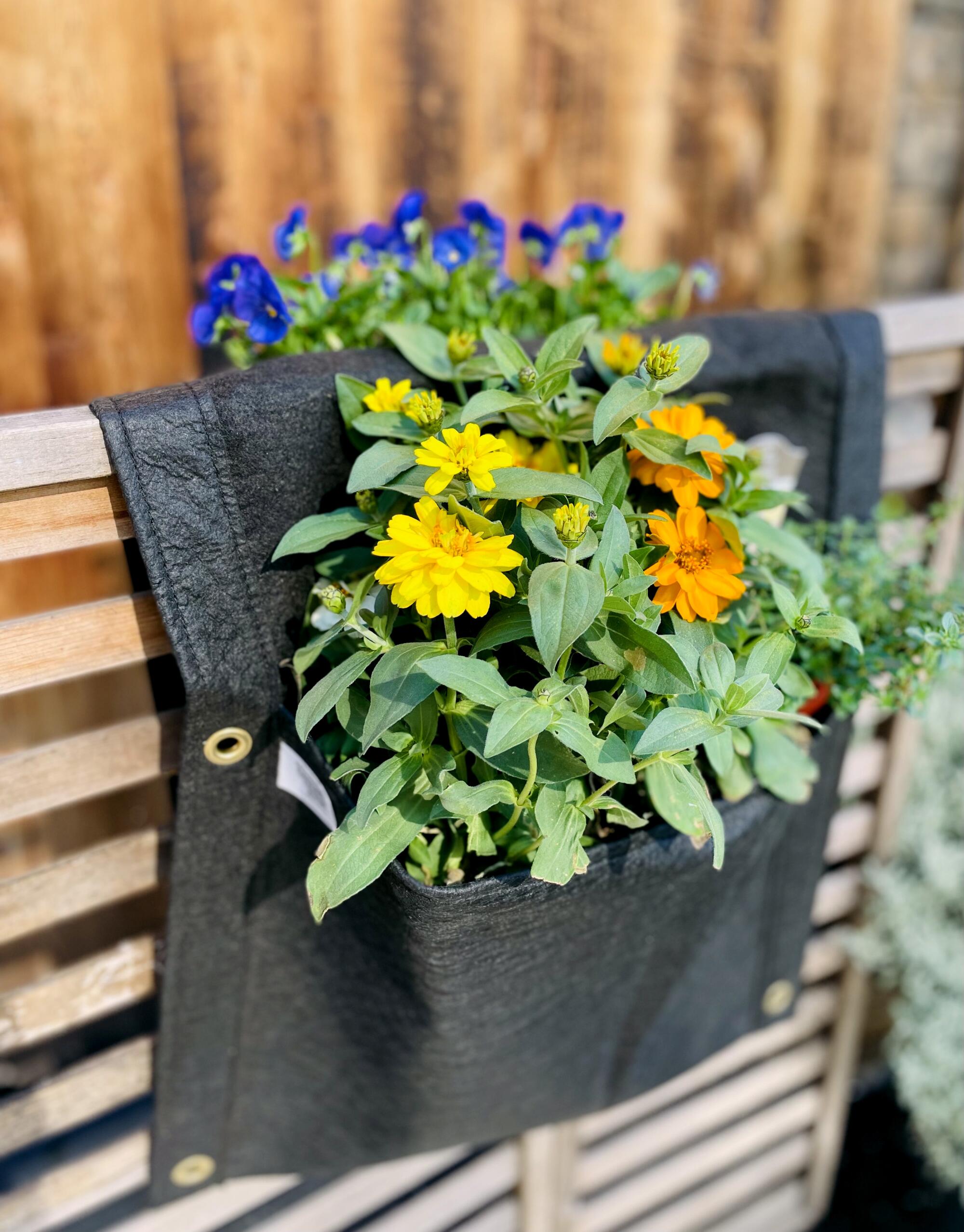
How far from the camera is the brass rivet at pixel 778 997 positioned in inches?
43.8

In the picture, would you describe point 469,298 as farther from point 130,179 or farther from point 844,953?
point 844,953

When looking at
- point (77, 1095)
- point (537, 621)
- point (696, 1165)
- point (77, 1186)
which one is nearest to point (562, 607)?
point (537, 621)

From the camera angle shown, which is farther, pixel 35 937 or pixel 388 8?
pixel 35 937

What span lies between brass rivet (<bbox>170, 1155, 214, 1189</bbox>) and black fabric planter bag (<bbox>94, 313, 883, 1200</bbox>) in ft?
0.04

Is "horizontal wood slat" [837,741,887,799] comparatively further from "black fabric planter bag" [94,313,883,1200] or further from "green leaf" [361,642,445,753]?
"green leaf" [361,642,445,753]

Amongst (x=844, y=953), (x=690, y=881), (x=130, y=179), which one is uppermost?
(x=130, y=179)

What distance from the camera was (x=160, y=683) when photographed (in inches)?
30.4

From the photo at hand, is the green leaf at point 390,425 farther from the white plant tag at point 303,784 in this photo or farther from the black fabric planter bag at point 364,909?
the white plant tag at point 303,784

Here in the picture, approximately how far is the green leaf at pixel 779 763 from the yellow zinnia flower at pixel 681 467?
0.64ft

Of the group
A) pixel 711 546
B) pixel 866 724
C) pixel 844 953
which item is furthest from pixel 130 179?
pixel 844 953

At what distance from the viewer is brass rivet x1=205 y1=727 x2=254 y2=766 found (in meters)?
0.70

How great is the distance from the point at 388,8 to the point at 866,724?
1.24m

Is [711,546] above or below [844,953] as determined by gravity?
above

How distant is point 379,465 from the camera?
0.61m
